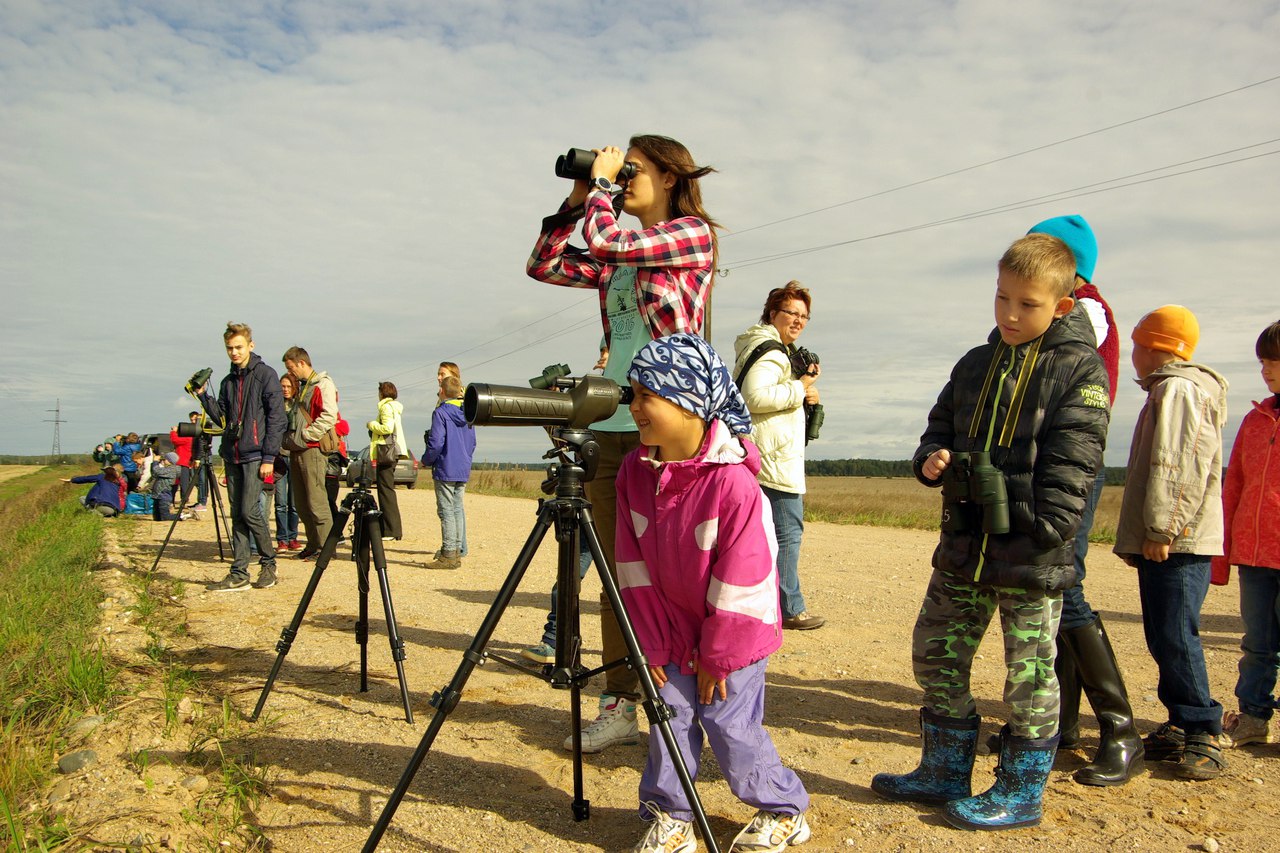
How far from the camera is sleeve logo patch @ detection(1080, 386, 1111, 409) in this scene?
8.87 feet

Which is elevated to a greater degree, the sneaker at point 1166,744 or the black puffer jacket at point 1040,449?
the black puffer jacket at point 1040,449

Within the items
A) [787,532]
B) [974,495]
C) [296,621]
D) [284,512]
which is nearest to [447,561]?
[284,512]

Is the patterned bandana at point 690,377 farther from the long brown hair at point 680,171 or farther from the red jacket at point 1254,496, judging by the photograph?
the red jacket at point 1254,496

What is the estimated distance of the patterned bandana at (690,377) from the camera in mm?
2561

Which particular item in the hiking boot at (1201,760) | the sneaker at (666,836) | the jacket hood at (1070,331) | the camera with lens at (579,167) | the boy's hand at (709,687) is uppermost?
the camera with lens at (579,167)

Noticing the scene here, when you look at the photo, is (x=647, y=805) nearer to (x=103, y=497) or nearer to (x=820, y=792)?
(x=820, y=792)

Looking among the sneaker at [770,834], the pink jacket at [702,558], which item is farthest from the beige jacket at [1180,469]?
the sneaker at [770,834]

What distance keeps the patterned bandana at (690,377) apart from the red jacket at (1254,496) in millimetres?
2372

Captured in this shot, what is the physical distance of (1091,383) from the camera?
2.72 m

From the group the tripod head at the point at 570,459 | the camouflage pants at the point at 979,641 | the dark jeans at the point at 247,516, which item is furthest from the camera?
the dark jeans at the point at 247,516

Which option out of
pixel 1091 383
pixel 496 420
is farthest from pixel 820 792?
pixel 496 420

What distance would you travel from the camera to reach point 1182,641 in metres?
3.22

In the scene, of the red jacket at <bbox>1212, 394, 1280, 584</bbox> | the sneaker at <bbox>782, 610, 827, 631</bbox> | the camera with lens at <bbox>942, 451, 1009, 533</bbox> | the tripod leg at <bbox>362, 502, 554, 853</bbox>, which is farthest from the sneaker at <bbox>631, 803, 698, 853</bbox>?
the sneaker at <bbox>782, 610, 827, 631</bbox>

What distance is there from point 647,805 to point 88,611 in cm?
447
